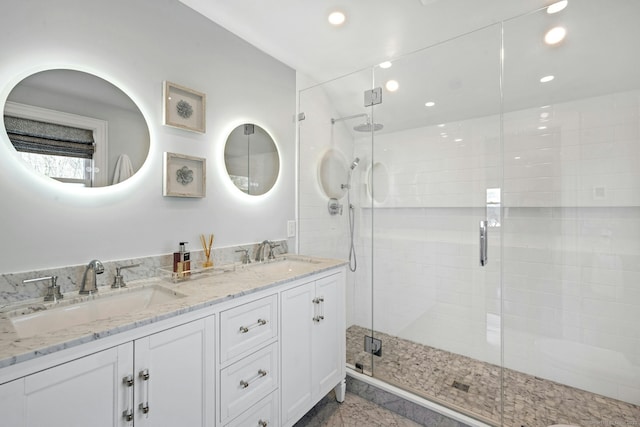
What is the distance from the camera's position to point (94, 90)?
1.36 m

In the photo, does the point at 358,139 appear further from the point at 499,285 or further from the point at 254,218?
the point at 499,285

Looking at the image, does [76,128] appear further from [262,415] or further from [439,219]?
[439,219]

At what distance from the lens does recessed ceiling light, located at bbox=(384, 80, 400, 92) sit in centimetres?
228

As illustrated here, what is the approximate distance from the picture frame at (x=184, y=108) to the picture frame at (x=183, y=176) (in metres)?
0.18

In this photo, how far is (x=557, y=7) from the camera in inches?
66.7

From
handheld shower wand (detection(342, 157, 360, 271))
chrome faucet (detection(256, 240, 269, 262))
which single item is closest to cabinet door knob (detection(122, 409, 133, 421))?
chrome faucet (detection(256, 240, 269, 262))

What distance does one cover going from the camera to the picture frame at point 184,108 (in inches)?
63.5

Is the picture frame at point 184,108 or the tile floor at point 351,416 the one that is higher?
the picture frame at point 184,108

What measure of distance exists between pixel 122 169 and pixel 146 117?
1.04ft

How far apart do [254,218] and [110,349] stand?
131 cm

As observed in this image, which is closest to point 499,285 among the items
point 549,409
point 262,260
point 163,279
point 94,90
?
point 549,409

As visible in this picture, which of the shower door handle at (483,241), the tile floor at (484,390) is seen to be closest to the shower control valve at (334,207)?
the tile floor at (484,390)

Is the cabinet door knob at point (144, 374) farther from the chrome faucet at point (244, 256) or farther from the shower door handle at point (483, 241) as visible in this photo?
Result: the shower door handle at point (483, 241)

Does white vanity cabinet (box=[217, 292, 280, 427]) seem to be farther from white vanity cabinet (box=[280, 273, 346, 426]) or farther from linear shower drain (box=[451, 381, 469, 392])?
linear shower drain (box=[451, 381, 469, 392])
